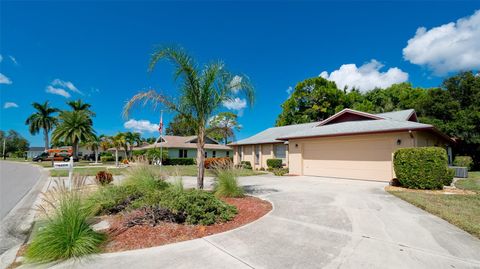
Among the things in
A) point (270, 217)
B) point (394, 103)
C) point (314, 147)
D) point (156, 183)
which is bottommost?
point (270, 217)

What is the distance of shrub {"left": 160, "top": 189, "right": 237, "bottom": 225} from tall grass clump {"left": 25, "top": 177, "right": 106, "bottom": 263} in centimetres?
159

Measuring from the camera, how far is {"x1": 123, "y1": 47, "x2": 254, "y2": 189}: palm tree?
302 inches

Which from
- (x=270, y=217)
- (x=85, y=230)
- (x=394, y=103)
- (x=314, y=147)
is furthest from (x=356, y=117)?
(x=394, y=103)

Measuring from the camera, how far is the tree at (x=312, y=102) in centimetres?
3428

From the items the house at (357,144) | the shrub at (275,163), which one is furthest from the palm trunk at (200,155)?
the shrub at (275,163)

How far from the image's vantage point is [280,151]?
21594mm

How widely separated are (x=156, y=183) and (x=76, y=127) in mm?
38247

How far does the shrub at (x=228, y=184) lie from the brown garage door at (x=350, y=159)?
892 centimetres

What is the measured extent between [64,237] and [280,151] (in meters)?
19.2

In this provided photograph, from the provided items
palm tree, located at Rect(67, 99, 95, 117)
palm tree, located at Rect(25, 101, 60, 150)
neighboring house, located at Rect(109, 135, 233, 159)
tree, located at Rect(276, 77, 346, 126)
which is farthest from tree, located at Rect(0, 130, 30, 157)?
tree, located at Rect(276, 77, 346, 126)

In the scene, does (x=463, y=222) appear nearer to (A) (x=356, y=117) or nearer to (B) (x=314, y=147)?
(B) (x=314, y=147)

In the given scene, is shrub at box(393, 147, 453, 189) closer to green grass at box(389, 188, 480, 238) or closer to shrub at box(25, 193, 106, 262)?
green grass at box(389, 188, 480, 238)

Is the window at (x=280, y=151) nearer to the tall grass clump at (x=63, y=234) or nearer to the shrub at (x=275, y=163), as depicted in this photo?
the shrub at (x=275, y=163)

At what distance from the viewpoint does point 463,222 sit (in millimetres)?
5020
